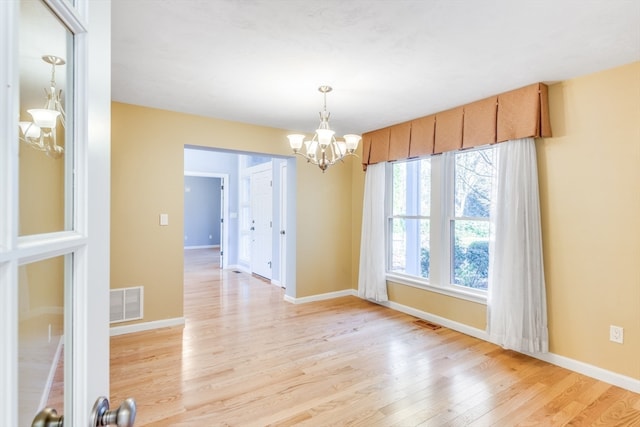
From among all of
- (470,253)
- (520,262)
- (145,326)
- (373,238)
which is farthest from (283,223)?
(520,262)

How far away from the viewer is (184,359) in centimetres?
286

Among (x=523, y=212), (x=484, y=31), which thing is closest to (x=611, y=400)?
(x=523, y=212)

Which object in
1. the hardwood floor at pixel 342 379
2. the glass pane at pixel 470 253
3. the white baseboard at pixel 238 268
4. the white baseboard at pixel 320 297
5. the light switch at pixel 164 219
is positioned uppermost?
the light switch at pixel 164 219

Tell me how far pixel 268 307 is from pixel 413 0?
3823 millimetres

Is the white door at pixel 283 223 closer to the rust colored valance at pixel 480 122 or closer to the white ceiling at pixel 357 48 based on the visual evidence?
the white ceiling at pixel 357 48

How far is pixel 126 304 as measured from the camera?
344cm

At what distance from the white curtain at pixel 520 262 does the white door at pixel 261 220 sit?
3948mm

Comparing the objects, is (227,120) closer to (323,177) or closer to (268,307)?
(323,177)

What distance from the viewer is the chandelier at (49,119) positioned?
1.88ft

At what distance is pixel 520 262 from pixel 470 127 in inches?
57.0

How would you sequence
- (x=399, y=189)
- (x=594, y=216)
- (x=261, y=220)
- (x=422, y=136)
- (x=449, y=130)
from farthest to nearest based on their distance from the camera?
(x=261, y=220)
(x=399, y=189)
(x=422, y=136)
(x=449, y=130)
(x=594, y=216)

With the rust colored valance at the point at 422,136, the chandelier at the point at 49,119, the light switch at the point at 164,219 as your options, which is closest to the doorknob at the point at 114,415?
the chandelier at the point at 49,119

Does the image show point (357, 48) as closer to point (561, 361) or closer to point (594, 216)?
point (594, 216)

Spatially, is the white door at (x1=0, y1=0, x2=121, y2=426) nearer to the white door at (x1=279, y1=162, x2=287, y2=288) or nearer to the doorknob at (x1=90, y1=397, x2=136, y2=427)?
the doorknob at (x1=90, y1=397, x2=136, y2=427)
